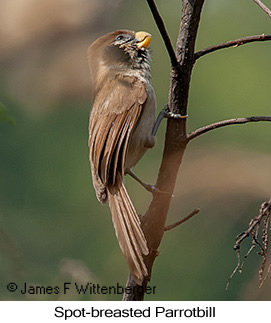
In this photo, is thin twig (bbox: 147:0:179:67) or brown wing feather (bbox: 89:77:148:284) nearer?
thin twig (bbox: 147:0:179:67)

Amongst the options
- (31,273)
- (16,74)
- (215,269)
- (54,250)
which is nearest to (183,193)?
(215,269)

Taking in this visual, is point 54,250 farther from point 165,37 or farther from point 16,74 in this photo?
point 165,37

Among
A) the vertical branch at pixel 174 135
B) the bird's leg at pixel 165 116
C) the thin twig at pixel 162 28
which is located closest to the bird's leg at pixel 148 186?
the vertical branch at pixel 174 135

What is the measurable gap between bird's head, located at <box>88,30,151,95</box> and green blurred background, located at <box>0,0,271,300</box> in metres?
0.07

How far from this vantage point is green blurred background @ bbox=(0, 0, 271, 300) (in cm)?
189

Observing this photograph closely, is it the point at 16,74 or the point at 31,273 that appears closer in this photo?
the point at 31,273

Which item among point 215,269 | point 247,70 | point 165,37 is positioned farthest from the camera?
point 247,70

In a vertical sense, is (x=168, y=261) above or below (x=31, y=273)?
below

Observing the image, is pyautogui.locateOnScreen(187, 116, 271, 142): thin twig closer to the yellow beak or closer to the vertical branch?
the vertical branch

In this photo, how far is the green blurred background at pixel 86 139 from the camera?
6.22ft

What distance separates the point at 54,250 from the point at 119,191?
0.37 meters

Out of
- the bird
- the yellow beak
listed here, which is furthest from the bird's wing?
the yellow beak

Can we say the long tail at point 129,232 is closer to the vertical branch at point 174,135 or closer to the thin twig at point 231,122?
the vertical branch at point 174,135

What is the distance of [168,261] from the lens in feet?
6.25
